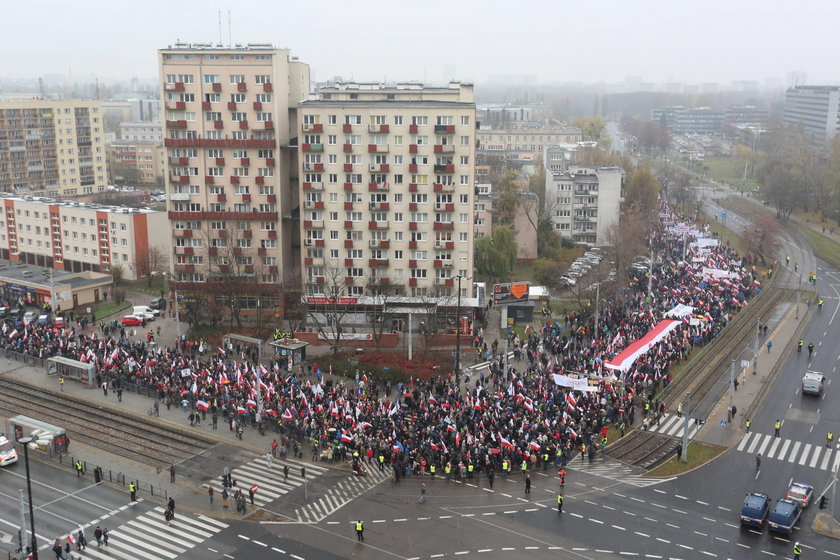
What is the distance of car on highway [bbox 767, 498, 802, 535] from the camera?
3622cm

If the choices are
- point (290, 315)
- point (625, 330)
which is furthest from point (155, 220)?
point (625, 330)

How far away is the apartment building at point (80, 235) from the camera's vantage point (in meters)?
89.6

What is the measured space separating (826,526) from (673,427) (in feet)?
42.8

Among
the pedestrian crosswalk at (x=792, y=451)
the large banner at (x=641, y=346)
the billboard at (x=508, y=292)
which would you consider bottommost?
the pedestrian crosswalk at (x=792, y=451)

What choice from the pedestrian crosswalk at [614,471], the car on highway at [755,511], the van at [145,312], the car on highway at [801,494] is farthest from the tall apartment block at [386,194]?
the car on highway at [755,511]

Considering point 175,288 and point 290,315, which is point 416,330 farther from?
point 175,288

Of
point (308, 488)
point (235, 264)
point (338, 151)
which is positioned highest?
point (338, 151)

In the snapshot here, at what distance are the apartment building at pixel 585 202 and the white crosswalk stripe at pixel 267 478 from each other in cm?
7090

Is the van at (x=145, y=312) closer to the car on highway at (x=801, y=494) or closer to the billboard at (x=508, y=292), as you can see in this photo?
the billboard at (x=508, y=292)

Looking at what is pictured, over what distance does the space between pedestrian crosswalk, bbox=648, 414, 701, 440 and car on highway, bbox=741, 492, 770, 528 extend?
10.4 metres

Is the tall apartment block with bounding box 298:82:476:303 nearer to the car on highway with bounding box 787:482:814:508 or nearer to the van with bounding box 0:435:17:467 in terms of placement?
the van with bounding box 0:435:17:467

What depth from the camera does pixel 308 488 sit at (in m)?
41.8

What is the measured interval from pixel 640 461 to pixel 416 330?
2880 centimetres

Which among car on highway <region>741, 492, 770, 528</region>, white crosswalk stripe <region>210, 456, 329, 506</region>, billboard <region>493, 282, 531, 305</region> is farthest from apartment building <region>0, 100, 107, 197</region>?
car on highway <region>741, 492, 770, 528</region>
